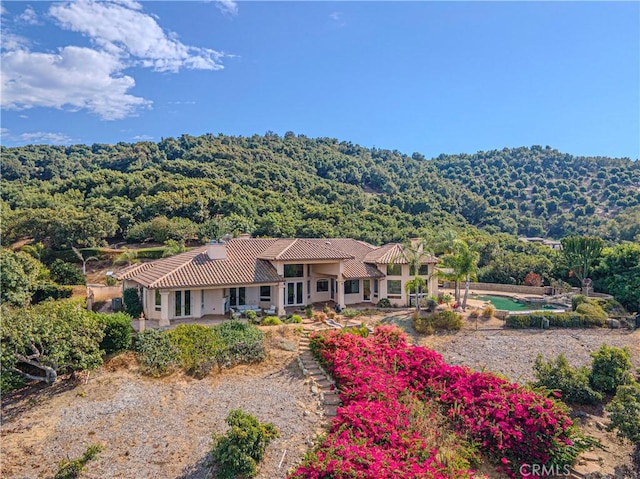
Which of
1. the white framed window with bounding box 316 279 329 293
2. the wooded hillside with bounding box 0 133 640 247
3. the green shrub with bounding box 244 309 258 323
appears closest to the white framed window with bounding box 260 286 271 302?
the green shrub with bounding box 244 309 258 323

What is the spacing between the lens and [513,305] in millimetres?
37562

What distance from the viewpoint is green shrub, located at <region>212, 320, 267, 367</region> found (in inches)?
787

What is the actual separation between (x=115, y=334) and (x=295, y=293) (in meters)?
13.5

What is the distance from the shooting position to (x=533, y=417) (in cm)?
1455

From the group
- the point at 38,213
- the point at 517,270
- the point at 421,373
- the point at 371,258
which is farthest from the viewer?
the point at 38,213

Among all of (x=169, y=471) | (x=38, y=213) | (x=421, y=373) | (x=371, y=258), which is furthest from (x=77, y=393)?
(x=38, y=213)

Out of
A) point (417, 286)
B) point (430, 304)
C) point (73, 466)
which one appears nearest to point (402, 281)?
point (417, 286)

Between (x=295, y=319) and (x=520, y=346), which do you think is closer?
(x=295, y=319)

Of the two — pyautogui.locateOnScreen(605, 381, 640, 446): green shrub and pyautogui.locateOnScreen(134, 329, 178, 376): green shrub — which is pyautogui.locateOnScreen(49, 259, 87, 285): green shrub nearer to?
pyautogui.locateOnScreen(134, 329, 178, 376): green shrub

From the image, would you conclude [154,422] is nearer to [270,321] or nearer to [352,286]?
[270,321]

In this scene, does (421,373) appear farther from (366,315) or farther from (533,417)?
(366,315)

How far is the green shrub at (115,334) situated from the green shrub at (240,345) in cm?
441

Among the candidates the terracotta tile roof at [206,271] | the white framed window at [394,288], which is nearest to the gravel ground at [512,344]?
the white framed window at [394,288]

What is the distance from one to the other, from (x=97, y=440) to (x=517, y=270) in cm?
4472
